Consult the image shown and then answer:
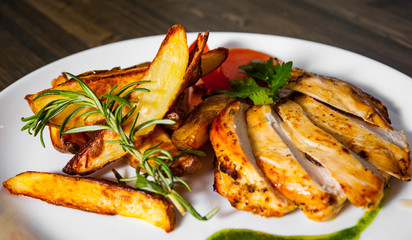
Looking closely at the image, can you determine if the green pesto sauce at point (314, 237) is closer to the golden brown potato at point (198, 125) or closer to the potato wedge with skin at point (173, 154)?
the potato wedge with skin at point (173, 154)

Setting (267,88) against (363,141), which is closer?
(363,141)

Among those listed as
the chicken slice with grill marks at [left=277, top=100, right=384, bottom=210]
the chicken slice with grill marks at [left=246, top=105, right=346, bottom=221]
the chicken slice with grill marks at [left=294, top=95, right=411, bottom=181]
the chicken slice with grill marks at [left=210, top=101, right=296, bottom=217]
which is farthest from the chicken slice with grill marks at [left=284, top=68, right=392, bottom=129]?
the chicken slice with grill marks at [left=210, top=101, right=296, bottom=217]

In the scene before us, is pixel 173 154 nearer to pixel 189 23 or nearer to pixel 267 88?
pixel 267 88

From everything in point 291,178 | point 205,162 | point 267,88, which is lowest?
point 205,162

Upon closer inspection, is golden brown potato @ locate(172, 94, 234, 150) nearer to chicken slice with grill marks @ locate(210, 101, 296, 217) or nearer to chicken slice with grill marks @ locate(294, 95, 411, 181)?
chicken slice with grill marks @ locate(210, 101, 296, 217)

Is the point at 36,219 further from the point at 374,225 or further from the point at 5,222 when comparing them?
the point at 374,225

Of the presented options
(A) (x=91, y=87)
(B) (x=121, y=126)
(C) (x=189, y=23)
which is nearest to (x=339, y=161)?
(B) (x=121, y=126)

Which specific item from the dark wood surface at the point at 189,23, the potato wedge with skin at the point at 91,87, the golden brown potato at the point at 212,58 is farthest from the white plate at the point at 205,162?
the dark wood surface at the point at 189,23
